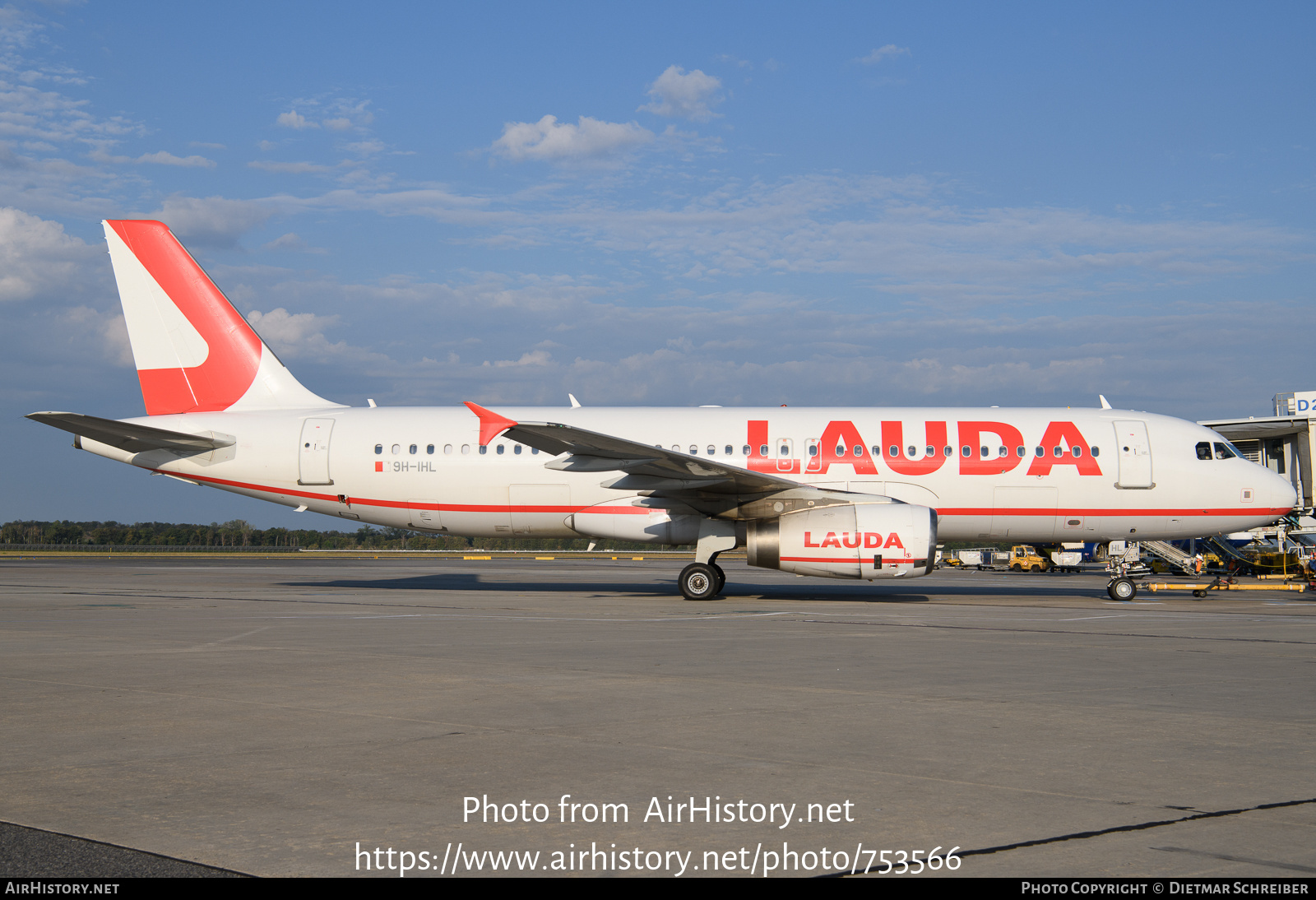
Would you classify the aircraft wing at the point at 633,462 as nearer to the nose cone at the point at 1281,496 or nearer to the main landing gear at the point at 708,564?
the main landing gear at the point at 708,564

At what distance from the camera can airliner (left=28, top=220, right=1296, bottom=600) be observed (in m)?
20.7

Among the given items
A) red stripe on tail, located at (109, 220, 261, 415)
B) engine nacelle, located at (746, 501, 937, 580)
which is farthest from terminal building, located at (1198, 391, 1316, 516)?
red stripe on tail, located at (109, 220, 261, 415)

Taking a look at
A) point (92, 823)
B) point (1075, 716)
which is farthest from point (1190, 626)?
point (92, 823)

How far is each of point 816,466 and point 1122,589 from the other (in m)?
7.00

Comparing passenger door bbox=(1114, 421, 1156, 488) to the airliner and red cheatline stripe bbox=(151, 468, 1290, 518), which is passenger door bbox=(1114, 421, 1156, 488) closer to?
the airliner

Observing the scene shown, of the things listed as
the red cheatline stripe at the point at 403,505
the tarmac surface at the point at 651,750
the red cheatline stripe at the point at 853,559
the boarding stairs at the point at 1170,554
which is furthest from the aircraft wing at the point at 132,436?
the boarding stairs at the point at 1170,554

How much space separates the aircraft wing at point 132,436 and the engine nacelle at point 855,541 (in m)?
11.8

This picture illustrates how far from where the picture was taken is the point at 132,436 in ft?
70.2

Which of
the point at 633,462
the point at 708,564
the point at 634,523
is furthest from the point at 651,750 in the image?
the point at 634,523

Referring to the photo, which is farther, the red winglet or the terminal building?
the terminal building

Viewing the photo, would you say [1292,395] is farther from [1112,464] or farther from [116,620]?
[116,620]

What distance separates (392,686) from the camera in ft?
27.7

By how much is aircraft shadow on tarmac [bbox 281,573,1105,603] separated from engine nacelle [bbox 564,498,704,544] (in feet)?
4.94

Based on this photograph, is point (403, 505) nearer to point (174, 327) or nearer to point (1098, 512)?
point (174, 327)
